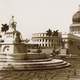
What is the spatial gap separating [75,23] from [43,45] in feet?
65.9

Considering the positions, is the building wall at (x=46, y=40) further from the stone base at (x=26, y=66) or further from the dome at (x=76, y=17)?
the stone base at (x=26, y=66)

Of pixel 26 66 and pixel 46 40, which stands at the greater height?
pixel 46 40

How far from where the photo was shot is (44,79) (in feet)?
70.0

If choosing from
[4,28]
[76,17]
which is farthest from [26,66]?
[76,17]

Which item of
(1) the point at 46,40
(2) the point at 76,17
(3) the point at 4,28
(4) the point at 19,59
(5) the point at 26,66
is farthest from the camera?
(2) the point at 76,17

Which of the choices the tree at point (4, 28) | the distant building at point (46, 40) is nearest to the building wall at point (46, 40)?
the distant building at point (46, 40)

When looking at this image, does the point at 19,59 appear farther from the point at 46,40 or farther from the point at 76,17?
the point at 76,17

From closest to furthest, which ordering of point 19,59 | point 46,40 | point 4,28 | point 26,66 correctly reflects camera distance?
1. point 26,66
2. point 19,59
3. point 46,40
4. point 4,28

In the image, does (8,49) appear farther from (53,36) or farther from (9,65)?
(53,36)

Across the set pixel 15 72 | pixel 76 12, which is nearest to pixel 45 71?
pixel 15 72

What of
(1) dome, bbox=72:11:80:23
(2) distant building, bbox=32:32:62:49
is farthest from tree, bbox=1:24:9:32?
(1) dome, bbox=72:11:80:23

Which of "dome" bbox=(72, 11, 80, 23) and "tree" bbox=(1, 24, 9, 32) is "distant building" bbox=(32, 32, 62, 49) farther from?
"dome" bbox=(72, 11, 80, 23)

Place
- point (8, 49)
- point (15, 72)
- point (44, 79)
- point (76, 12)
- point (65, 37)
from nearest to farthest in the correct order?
point (44, 79) < point (15, 72) < point (8, 49) < point (65, 37) < point (76, 12)

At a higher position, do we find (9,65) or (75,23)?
(75,23)
